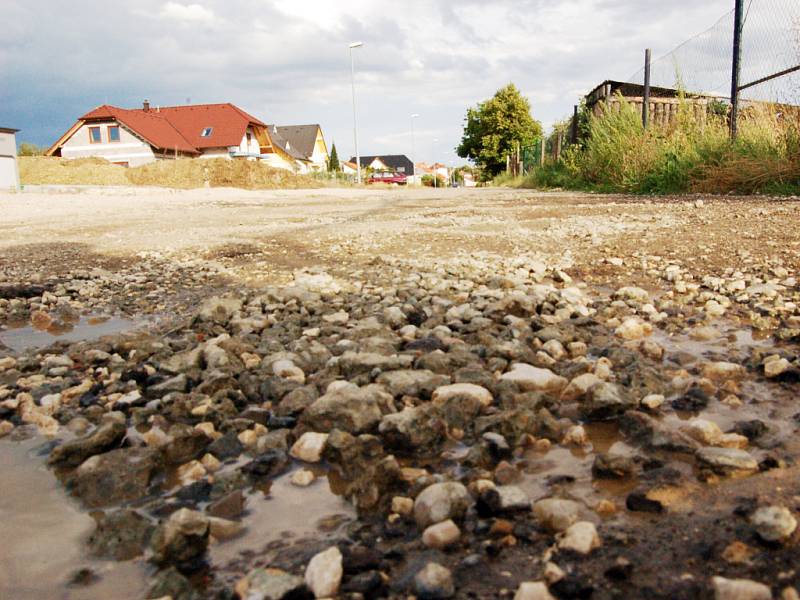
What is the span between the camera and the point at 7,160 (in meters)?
22.1

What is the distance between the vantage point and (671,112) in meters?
11.0

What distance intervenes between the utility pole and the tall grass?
0.40ft

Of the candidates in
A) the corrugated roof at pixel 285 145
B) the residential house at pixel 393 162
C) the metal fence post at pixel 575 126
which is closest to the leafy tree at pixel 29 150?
the corrugated roof at pixel 285 145

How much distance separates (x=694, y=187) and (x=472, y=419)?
26.8ft

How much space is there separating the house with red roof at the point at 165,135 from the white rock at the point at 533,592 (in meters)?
41.2

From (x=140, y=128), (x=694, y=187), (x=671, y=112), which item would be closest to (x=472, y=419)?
(x=694, y=187)

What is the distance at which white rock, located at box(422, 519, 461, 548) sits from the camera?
1.08m

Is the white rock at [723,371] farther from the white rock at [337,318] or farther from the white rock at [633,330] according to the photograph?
the white rock at [337,318]

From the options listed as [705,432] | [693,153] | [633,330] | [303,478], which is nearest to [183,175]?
[693,153]

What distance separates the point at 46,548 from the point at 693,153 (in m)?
9.35

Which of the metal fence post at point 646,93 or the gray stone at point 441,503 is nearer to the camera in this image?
the gray stone at point 441,503

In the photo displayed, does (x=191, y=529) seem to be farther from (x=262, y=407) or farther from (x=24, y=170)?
(x=24, y=170)

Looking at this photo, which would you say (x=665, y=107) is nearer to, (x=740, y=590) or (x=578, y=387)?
(x=578, y=387)

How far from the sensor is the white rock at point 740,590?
0.85 m
